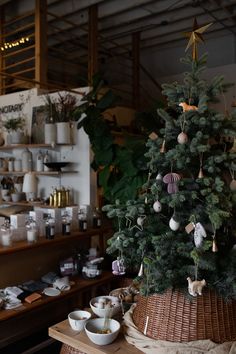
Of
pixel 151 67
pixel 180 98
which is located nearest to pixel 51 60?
pixel 151 67

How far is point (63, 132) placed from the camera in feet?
13.7

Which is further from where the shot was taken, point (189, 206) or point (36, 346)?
point (36, 346)

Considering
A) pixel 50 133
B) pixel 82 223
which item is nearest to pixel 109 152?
pixel 82 223

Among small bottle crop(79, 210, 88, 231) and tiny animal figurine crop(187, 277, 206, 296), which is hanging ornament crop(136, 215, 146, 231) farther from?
small bottle crop(79, 210, 88, 231)

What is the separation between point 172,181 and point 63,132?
2867 mm

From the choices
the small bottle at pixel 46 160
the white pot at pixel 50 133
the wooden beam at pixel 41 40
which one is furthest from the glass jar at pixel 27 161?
the wooden beam at pixel 41 40

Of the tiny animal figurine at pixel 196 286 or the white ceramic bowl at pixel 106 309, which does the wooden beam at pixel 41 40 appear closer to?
the white ceramic bowl at pixel 106 309

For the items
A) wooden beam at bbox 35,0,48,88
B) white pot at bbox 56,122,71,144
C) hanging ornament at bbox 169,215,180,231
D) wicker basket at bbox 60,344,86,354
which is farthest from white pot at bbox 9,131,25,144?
hanging ornament at bbox 169,215,180,231

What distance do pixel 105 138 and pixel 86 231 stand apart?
3.01 ft

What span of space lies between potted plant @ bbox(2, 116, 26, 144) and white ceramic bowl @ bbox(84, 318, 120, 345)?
3.42m

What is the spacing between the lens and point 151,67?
312 inches

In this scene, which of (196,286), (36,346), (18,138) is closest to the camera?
(196,286)

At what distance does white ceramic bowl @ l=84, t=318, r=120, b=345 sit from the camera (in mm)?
1490

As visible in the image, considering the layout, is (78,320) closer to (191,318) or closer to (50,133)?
(191,318)
